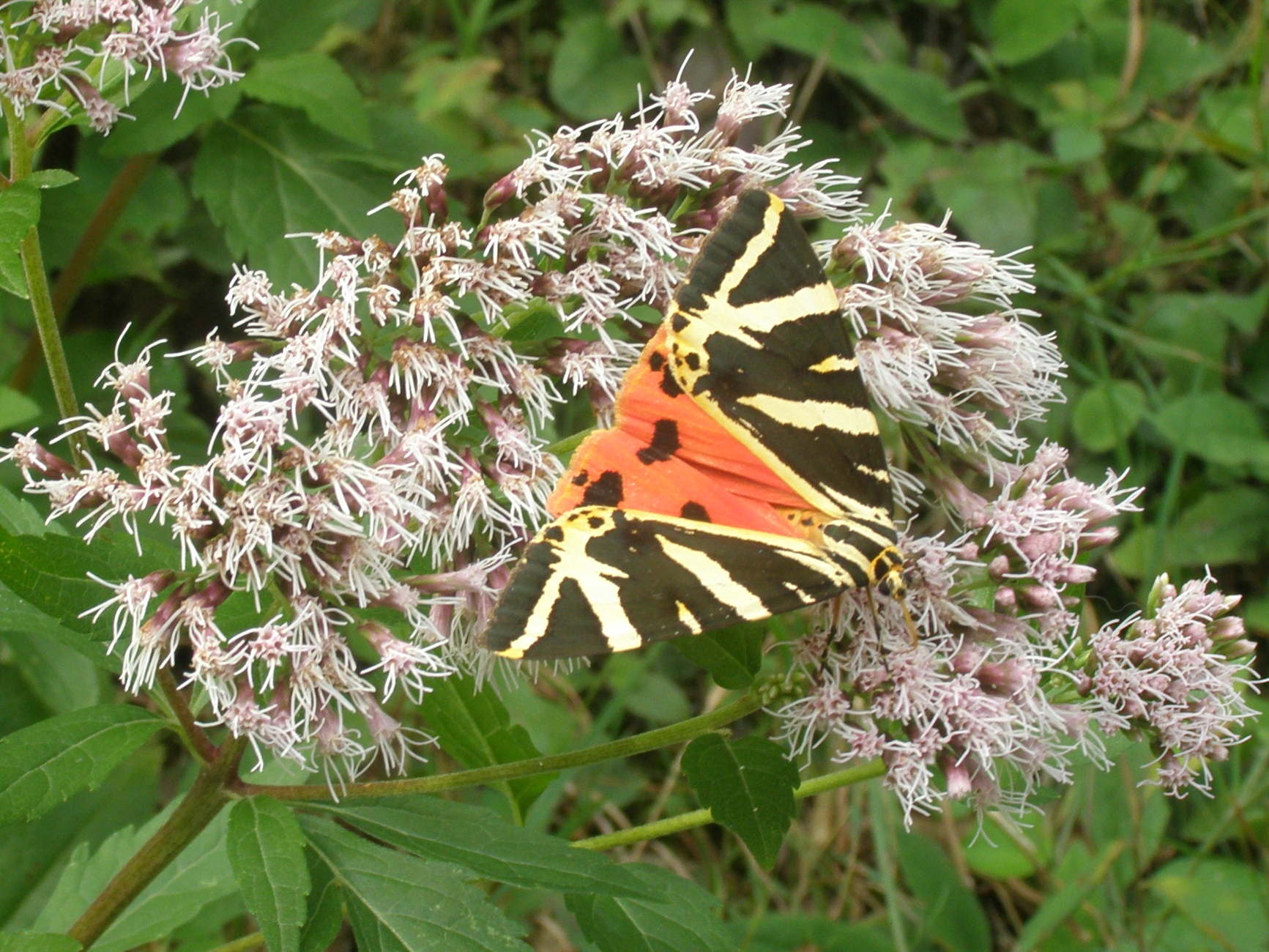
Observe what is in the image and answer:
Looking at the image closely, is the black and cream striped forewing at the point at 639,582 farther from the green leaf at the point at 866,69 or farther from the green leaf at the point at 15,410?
the green leaf at the point at 866,69

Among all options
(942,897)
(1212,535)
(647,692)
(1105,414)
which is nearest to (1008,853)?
(942,897)

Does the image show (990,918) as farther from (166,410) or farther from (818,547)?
(166,410)

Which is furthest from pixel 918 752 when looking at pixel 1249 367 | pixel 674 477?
pixel 1249 367

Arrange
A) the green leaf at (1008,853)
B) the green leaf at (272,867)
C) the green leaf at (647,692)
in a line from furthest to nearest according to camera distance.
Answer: the green leaf at (647,692)
the green leaf at (1008,853)
the green leaf at (272,867)

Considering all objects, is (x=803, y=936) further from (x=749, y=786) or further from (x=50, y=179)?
(x=50, y=179)

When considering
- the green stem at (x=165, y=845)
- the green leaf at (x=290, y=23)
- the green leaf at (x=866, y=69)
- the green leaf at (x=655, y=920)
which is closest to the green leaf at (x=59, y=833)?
the green stem at (x=165, y=845)

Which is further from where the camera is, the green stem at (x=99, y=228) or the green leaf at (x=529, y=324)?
the green stem at (x=99, y=228)

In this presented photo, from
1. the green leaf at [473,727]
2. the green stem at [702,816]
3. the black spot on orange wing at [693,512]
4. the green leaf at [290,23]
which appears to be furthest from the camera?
the green leaf at [290,23]
